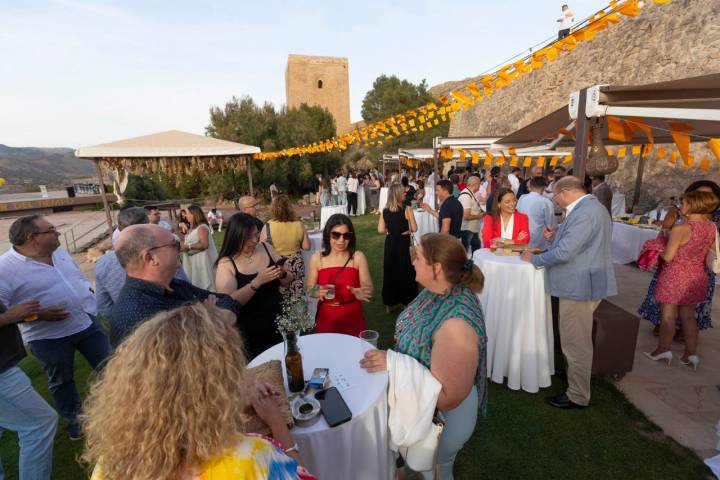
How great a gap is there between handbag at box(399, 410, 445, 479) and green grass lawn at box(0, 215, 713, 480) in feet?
3.33

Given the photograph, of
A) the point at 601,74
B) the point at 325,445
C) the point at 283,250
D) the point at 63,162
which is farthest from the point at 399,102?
the point at 63,162

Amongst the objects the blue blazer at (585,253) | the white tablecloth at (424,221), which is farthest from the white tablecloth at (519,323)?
the white tablecloth at (424,221)

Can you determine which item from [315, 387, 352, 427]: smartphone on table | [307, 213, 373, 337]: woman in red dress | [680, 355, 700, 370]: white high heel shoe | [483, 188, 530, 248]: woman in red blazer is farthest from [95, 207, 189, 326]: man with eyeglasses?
[680, 355, 700, 370]: white high heel shoe

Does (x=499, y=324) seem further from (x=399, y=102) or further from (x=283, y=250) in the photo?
(x=399, y=102)

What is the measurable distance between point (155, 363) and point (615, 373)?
3984 millimetres

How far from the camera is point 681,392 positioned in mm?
3068

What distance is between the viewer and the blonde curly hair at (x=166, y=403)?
811 millimetres

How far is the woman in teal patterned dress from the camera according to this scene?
58.9 inches

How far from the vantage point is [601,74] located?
1461 centimetres

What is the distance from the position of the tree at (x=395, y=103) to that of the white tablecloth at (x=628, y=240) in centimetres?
3028

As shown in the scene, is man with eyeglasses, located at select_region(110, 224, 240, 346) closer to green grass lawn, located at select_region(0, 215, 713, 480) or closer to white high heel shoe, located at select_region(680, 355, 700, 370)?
green grass lawn, located at select_region(0, 215, 713, 480)

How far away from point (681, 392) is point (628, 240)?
4.61 m

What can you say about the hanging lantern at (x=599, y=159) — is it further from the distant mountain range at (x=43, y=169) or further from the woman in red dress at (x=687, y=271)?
the distant mountain range at (x=43, y=169)

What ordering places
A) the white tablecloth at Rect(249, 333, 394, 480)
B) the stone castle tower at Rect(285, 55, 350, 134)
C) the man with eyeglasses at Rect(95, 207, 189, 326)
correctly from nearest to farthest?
the white tablecloth at Rect(249, 333, 394, 480) → the man with eyeglasses at Rect(95, 207, 189, 326) → the stone castle tower at Rect(285, 55, 350, 134)
